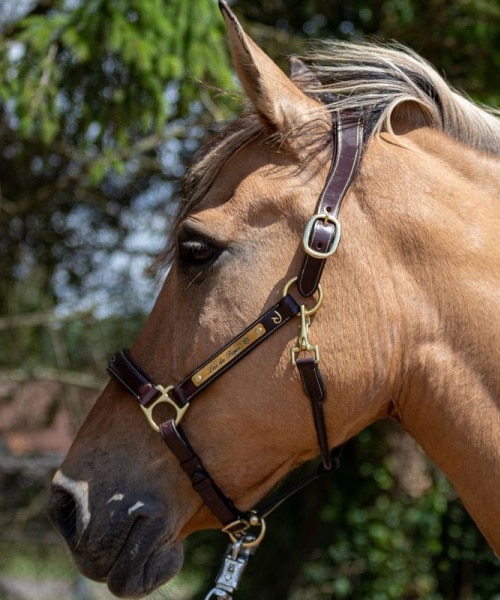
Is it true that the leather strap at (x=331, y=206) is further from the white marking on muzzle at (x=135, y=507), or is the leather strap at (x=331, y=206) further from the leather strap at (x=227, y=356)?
the white marking on muzzle at (x=135, y=507)

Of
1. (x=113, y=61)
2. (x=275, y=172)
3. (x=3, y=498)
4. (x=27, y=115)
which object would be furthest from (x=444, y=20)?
(x=3, y=498)

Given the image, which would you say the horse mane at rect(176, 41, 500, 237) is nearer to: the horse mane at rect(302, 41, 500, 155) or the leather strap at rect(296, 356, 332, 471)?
A: the horse mane at rect(302, 41, 500, 155)

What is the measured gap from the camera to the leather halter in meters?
2.12

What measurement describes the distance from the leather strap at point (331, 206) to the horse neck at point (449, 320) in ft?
0.25

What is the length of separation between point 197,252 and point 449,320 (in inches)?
29.4

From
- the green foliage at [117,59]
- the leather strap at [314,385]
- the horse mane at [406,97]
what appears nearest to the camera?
the leather strap at [314,385]

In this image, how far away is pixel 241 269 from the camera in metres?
2.19

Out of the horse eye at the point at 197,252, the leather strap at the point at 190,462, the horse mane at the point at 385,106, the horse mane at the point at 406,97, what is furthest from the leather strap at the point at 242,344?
the horse mane at the point at 406,97

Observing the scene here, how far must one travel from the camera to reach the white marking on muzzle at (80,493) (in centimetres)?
220

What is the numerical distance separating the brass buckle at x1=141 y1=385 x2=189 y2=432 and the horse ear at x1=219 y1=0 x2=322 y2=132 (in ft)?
2.75

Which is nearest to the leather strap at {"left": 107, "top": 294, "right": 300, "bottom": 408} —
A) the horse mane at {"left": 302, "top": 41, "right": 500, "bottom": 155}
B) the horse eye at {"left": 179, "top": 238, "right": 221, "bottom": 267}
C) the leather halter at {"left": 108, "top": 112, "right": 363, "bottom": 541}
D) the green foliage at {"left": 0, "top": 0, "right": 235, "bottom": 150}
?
the leather halter at {"left": 108, "top": 112, "right": 363, "bottom": 541}

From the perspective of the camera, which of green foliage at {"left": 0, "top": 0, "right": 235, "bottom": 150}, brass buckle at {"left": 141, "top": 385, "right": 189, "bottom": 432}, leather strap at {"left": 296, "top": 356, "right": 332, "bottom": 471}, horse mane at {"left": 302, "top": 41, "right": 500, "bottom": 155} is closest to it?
leather strap at {"left": 296, "top": 356, "right": 332, "bottom": 471}

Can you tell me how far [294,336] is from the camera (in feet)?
7.01

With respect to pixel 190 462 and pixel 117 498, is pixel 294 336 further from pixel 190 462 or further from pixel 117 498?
pixel 117 498
